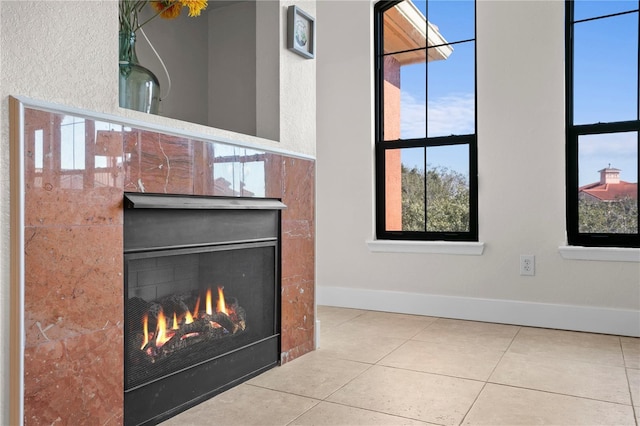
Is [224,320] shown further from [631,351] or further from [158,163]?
[631,351]

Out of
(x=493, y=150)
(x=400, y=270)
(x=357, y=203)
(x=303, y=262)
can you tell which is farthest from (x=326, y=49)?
(x=303, y=262)

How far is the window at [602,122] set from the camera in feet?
10.1

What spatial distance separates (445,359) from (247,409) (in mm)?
1087

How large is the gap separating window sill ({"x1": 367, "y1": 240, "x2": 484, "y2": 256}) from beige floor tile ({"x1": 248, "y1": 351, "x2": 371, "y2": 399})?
4.35 feet

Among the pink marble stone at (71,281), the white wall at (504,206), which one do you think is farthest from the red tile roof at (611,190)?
the pink marble stone at (71,281)

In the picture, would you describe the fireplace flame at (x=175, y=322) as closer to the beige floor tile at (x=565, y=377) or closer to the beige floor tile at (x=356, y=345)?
the beige floor tile at (x=356, y=345)

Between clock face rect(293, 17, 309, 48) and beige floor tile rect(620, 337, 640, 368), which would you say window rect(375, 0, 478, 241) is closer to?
beige floor tile rect(620, 337, 640, 368)

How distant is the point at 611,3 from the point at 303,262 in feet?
8.12

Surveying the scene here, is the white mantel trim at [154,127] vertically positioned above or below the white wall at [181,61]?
below

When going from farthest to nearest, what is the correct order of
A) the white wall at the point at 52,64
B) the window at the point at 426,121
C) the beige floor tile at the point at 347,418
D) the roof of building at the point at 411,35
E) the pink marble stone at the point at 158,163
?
the roof of building at the point at 411,35 → the window at the point at 426,121 → the beige floor tile at the point at 347,418 → the pink marble stone at the point at 158,163 → the white wall at the point at 52,64

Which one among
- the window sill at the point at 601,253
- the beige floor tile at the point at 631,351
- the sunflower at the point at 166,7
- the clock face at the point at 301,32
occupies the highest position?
the clock face at the point at 301,32

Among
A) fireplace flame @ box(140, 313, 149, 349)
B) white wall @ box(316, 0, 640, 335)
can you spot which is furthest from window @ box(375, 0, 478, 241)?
fireplace flame @ box(140, 313, 149, 349)

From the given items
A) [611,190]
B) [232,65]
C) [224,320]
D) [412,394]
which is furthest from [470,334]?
[232,65]

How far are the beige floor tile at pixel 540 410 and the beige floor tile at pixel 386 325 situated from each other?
976 mm
